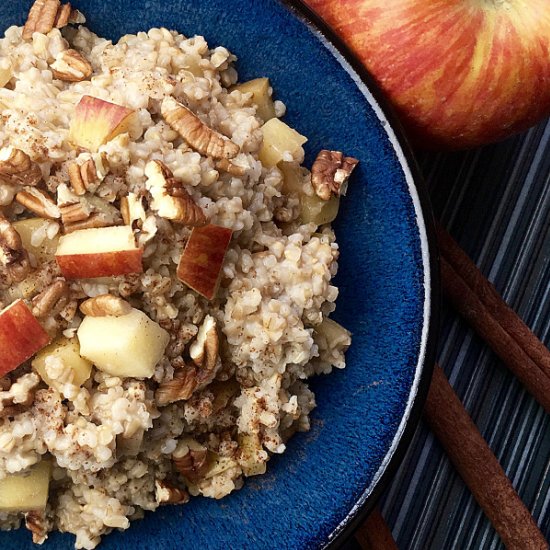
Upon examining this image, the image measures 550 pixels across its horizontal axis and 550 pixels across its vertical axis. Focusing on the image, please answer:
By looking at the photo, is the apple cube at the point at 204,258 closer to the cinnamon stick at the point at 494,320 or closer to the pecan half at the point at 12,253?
the pecan half at the point at 12,253

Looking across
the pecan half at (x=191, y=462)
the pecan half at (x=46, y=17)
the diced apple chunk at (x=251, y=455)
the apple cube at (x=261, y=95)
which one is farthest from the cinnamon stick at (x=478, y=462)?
the pecan half at (x=46, y=17)

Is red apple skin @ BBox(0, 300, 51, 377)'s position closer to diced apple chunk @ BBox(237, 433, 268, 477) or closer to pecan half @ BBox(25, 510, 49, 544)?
pecan half @ BBox(25, 510, 49, 544)

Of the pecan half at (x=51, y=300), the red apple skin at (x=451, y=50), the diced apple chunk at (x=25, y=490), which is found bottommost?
the diced apple chunk at (x=25, y=490)

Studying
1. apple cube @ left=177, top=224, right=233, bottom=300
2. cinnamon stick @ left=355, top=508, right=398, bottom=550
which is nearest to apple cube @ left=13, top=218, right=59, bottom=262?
apple cube @ left=177, top=224, right=233, bottom=300

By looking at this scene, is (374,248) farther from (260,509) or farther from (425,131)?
(260,509)

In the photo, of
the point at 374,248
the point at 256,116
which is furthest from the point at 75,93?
the point at 374,248

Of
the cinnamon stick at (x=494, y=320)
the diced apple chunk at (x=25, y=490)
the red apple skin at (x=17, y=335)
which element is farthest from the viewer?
the cinnamon stick at (x=494, y=320)

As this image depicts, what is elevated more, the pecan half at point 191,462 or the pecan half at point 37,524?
the pecan half at point 191,462
